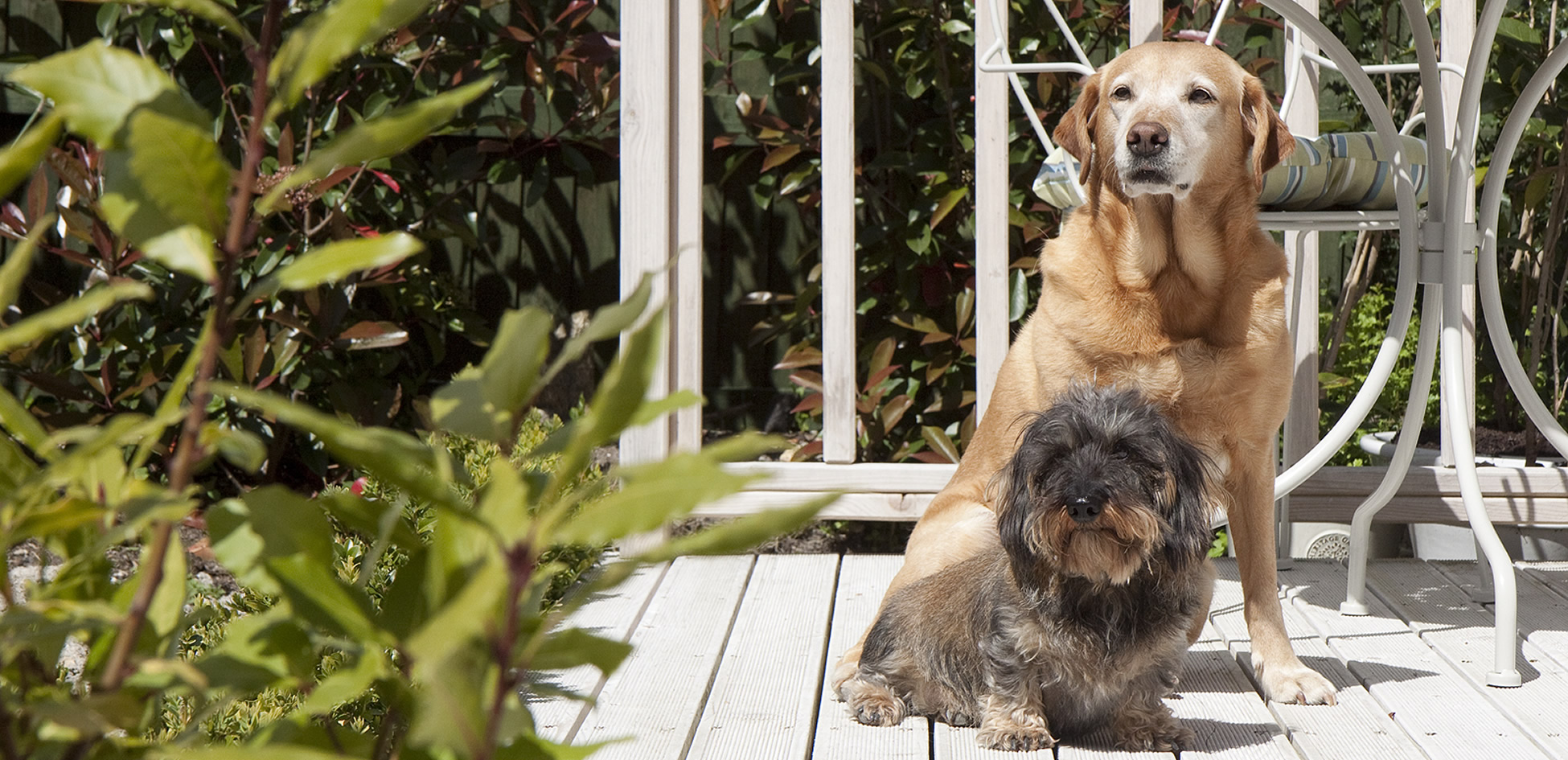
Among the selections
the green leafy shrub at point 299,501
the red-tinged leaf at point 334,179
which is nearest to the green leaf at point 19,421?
the green leafy shrub at point 299,501

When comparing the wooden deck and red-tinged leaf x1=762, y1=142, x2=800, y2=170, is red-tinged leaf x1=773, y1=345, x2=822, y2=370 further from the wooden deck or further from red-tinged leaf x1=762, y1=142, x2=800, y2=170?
the wooden deck

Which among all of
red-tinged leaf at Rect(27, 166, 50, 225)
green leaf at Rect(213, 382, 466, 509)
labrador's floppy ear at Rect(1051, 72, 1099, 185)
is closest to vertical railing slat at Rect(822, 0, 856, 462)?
labrador's floppy ear at Rect(1051, 72, 1099, 185)

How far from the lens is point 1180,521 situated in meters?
2.10

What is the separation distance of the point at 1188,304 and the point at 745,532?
2.34 metres

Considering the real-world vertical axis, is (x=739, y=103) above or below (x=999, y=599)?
above

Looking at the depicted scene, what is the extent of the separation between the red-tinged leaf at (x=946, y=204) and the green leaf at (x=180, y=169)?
384 centimetres

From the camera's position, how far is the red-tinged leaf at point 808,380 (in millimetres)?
4391

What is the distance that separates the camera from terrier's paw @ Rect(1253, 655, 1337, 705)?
2498mm

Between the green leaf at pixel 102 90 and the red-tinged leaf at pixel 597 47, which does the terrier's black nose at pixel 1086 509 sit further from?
the red-tinged leaf at pixel 597 47

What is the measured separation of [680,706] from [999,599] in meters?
0.68

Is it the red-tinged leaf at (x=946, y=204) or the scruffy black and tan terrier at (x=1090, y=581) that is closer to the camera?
the scruffy black and tan terrier at (x=1090, y=581)

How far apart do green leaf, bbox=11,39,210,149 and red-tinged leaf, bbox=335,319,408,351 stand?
11.9ft

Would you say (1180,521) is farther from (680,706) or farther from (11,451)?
(11,451)

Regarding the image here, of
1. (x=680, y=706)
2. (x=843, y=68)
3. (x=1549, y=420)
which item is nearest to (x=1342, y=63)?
(x=1549, y=420)
